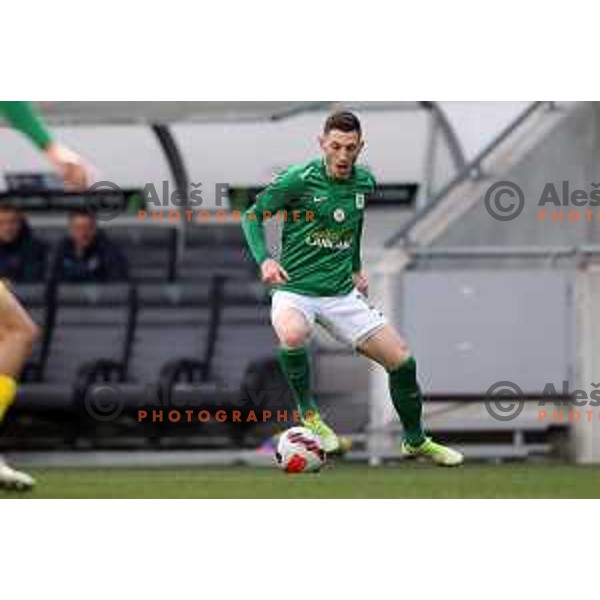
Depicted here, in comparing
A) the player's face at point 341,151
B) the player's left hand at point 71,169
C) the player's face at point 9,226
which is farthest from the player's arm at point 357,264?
the player's face at point 9,226

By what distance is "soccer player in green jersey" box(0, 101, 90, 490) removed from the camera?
9.70m

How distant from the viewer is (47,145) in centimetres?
1001

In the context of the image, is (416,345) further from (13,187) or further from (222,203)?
(13,187)

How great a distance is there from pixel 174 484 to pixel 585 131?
16.7 feet

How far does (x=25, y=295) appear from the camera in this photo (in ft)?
66.0

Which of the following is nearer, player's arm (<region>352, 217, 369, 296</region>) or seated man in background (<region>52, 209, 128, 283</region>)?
player's arm (<region>352, 217, 369, 296</region>)

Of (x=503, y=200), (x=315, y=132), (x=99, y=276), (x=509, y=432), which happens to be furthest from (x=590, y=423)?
(x=99, y=276)

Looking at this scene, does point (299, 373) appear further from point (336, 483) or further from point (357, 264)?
point (336, 483)

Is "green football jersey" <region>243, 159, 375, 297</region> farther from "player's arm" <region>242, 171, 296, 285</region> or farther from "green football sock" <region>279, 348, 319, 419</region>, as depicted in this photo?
"green football sock" <region>279, 348, 319, 419</region>

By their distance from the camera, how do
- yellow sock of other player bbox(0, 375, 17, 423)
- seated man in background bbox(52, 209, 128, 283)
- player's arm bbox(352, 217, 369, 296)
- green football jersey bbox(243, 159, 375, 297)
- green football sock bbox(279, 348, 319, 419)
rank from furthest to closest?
seated man in background bbox(52, 209, 128, 283) → green football sock bbox(279, 348, 319, 419) → player's arm bbox(352, 217, 369, 296) → green football jersey bbox(243, 159, 375, 297) → yellow sock of other player bbox(0, 375, 17, 423)

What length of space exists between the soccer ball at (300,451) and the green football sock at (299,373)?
0.13 metres

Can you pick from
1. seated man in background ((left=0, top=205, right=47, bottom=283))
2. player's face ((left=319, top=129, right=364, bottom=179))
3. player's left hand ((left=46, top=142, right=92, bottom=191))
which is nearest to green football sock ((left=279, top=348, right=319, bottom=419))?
player's face ((left=319, top=129, right=364, bottom=179))

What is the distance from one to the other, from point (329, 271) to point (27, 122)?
299 centimetres

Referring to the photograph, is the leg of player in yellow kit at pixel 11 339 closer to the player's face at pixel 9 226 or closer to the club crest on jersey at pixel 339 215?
the club crest on jersey at pixel 339 215
